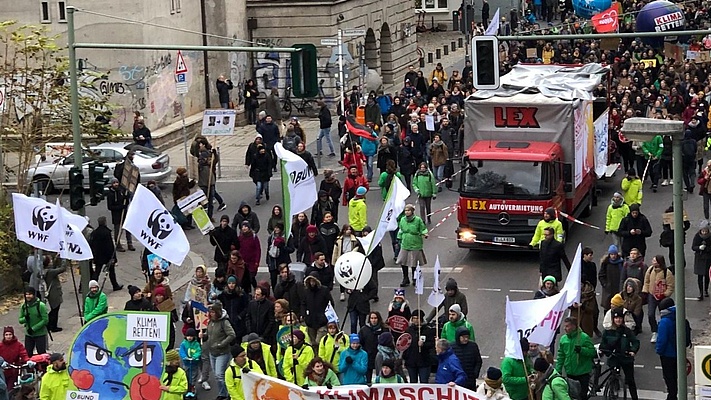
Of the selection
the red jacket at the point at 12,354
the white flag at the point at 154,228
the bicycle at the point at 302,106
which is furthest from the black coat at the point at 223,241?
the bicycle at the point at 302,106

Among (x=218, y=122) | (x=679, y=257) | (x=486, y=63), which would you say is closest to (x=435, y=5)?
(x=218, y=122)

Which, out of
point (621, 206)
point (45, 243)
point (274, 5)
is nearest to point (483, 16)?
point (274, 5)

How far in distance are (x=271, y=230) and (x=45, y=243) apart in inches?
202

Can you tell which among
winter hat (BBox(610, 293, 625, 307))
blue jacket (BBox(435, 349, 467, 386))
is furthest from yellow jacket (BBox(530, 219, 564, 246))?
blue jacket (BBox(435, 349, 467, 386))

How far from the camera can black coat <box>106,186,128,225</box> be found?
Answer: 91.0ft

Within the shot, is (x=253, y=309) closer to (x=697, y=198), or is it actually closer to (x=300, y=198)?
(x=300, y=198)

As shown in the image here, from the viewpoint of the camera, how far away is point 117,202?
27.8 metres

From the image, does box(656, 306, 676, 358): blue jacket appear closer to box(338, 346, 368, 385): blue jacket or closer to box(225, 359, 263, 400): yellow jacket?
box(338, 346, 368, 385): blue jacket

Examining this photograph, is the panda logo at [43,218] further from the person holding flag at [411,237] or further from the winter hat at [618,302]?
the winter hat at [618,302]

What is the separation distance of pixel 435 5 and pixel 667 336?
54758mm

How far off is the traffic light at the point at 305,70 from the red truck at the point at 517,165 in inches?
273

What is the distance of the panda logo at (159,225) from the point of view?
2064cm

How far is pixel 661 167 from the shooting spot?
31.2 m

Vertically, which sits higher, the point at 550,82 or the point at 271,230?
the point at 550,82
